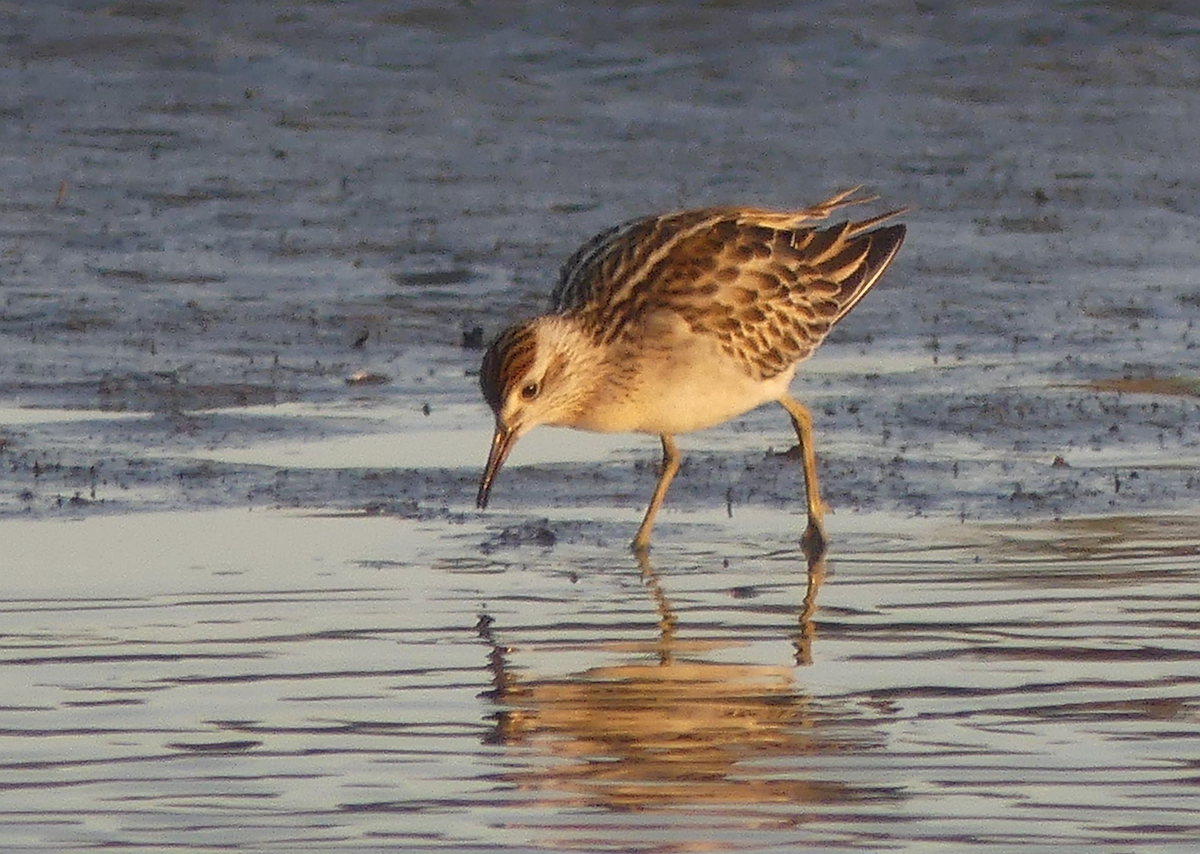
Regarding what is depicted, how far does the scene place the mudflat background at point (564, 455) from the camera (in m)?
6.30

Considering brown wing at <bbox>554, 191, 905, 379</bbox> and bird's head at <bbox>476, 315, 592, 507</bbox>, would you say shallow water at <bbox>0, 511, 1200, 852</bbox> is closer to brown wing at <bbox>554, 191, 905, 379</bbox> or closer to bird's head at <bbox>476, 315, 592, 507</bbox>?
bird's head at <bbox>476, 315, 592, 507</bbox>

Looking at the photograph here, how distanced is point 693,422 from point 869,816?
3653 millimetres

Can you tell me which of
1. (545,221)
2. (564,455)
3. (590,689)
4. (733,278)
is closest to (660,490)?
(733,278)

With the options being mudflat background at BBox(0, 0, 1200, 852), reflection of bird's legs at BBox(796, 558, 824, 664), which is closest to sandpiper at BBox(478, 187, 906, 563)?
reflection of bird's legs at BBox(796, 558, 824, 664)

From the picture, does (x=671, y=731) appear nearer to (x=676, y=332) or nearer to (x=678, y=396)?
(x=678, y=396)

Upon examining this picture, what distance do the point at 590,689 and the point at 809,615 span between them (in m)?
1.04

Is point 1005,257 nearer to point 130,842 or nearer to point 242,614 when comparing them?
point 242,614

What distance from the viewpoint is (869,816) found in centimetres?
598

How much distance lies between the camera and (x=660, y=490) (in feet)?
31.0

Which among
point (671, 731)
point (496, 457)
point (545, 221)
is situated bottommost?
point (671, 731)

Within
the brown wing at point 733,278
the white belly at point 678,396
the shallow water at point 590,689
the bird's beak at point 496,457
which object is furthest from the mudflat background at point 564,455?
the brown wing at point 733,278

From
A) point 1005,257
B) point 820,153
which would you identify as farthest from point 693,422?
point 820,153

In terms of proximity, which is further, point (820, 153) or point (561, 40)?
point (561, 40)

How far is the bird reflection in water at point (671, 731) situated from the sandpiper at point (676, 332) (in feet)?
4.67
